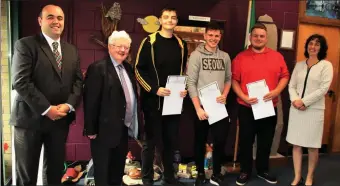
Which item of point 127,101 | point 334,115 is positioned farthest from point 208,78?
point 334,115

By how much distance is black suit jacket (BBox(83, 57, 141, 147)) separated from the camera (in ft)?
6.65

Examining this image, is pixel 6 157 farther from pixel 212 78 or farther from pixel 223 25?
pixel 223 25

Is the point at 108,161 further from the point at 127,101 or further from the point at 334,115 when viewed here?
the point at 334,115

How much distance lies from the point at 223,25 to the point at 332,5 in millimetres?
1602

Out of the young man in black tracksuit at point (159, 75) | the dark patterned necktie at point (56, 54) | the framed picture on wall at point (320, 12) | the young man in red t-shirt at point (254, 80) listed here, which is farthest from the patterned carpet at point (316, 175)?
the framed picture on wall at point (320, 12)

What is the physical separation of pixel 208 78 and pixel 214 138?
0.56m

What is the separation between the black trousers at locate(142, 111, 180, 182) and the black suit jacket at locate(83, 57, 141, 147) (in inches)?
19.6

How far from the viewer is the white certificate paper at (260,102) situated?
2.70 meters

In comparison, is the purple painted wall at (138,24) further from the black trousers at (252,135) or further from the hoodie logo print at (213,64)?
the hoodie logo print at (213,64)

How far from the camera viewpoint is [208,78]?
2.61 m

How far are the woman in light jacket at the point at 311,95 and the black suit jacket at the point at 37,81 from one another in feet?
6.37

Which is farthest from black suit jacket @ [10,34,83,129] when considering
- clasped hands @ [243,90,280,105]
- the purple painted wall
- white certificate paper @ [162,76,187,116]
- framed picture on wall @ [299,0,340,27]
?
framed picture on wall @ [299,0,340,27]

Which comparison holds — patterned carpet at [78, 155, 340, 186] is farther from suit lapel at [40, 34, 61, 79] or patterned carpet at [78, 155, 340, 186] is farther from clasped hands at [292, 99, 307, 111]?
suit lapel at [40, 34, 61, 79]

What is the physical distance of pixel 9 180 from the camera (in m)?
2.41
